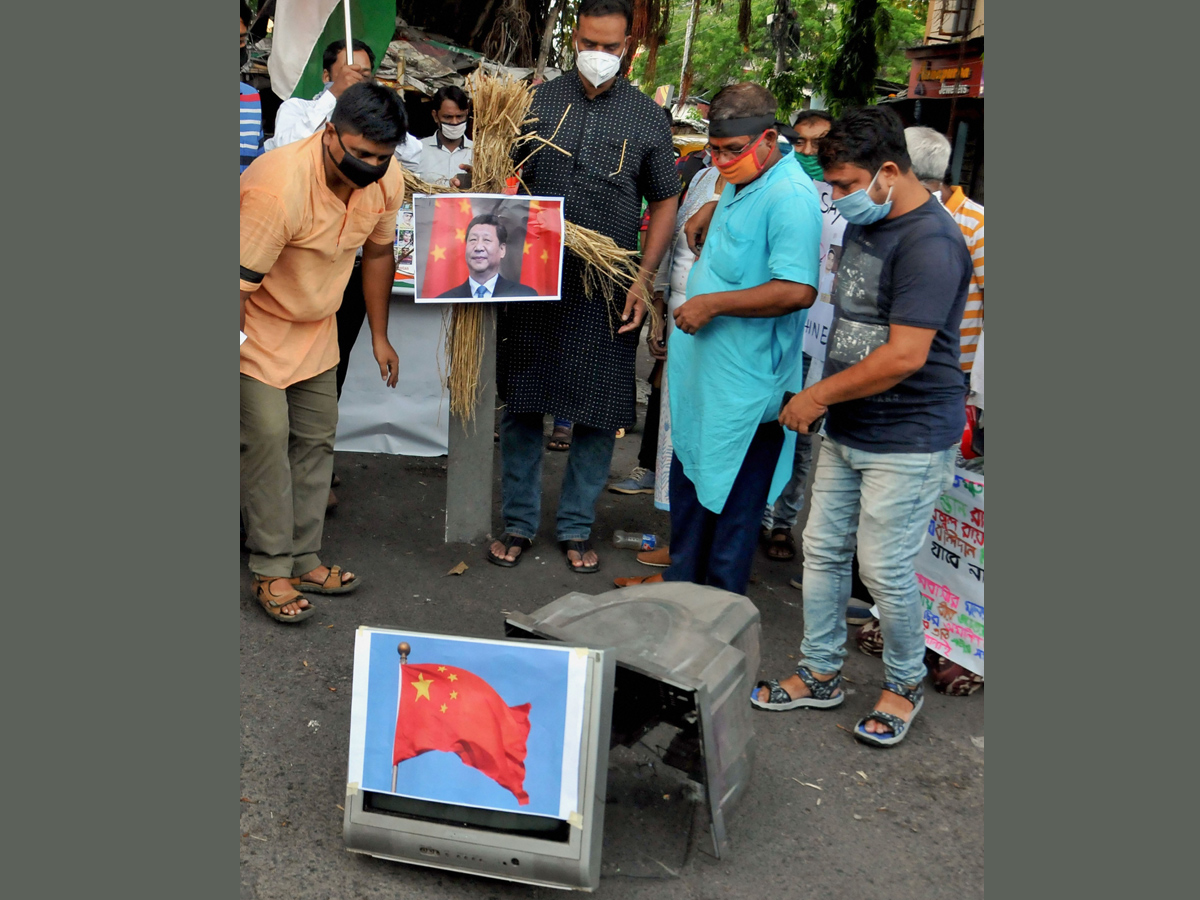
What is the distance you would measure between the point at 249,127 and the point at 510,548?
2.65 meters

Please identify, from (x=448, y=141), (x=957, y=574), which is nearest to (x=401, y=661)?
(x=957, y=574)

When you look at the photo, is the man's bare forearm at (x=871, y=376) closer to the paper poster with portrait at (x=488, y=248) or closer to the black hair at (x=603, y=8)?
the paper poster with portrait at (x=488, y=248)

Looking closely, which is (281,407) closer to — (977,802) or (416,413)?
(416,413)

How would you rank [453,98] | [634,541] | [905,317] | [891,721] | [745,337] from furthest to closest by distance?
[453,98]
[634,541]
[745,337]
[891,721]
[905,317]

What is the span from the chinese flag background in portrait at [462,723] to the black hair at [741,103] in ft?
6.89

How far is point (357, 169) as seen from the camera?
3424 mm

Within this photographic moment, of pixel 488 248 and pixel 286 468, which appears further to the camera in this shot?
pixel 488 248

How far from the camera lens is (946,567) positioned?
375 centimetres

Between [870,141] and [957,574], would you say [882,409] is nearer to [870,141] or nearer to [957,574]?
[870,141]

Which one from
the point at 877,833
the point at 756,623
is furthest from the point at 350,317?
the point at 877,833

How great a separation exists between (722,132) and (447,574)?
7.14 feet

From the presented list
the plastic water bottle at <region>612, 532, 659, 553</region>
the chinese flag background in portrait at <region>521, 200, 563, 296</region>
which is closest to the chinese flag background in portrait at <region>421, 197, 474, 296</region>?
the chinese flag background in portrait at <region>521, 200, 563, 296</region>

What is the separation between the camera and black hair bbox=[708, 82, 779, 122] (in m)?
3.49

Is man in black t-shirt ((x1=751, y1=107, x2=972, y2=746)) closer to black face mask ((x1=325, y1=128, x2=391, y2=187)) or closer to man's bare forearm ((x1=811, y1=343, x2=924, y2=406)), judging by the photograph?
man's bare forearm ((x1=811, y1=343, x2=924, y2=406))
